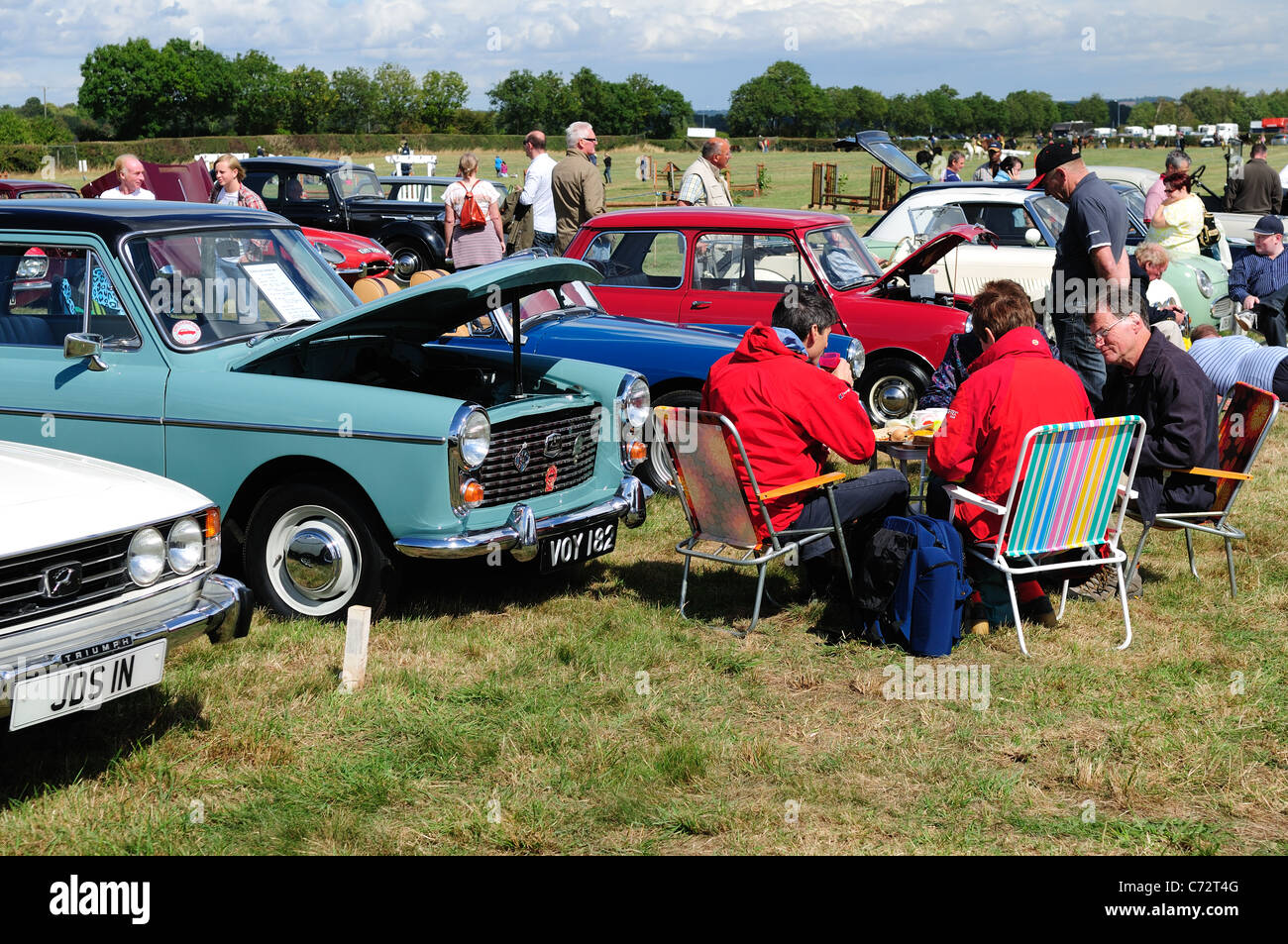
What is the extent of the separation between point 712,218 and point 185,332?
460 cm

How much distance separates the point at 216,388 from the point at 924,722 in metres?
3.41

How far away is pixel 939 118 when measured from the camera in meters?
121

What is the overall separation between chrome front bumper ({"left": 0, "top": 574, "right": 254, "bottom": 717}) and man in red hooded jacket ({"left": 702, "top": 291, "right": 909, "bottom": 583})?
228 centimetres

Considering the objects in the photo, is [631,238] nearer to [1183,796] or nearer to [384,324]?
[384,324]

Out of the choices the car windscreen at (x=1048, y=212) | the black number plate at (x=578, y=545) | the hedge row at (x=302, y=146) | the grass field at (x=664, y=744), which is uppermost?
the hedge row at (x=302, y=146)

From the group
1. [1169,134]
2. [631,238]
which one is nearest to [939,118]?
[1169,134]

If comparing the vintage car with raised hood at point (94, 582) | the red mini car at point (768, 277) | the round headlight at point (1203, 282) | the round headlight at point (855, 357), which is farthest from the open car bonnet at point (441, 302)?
the round headlight at point (1203, 282)

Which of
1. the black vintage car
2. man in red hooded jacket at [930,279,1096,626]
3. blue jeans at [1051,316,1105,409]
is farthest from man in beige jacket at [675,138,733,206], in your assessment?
the black vintage car

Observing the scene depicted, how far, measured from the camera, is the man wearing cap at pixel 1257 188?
18.3m

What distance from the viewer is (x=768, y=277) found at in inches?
365

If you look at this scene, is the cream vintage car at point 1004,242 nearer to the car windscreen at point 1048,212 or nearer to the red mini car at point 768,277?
the car windscreen at point 1048,212

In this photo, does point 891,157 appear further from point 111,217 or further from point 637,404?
point 111,217

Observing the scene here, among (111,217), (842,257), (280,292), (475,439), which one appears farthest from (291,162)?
(475,439)

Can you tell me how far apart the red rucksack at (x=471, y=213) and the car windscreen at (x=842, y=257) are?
4.02 metres
